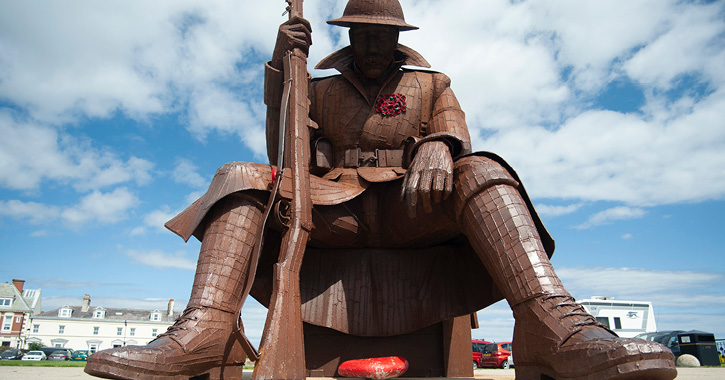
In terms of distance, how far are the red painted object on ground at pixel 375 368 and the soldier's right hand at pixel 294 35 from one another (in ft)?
8.14

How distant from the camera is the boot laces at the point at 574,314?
2.65m

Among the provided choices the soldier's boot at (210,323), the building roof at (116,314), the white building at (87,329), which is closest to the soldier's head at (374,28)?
the soldier's boot at (210,323)

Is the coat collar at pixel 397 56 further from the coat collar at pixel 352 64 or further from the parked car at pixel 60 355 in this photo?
the parked car at pixel 60 355

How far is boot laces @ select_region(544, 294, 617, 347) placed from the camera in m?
2.65

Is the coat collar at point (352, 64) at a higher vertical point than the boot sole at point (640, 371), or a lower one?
higher

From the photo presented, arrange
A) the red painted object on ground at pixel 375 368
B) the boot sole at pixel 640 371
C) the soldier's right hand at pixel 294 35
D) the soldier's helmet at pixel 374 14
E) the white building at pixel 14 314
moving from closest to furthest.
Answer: the boot sole at pixel 640 371 → the red painted object on ground at pixel 375 368 → the soldier's right hand at pixel 294 35 → the soldier's helmet at pixel 374 14 → the white building at pixel 14 314

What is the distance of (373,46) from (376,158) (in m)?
0.98

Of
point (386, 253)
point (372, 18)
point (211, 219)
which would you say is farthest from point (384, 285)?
point (372, 18)

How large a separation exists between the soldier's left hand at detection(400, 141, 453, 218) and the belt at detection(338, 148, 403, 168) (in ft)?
3.08

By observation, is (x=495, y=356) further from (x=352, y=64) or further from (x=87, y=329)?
(x=87, y=329)

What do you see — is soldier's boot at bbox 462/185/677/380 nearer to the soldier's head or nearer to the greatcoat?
the greatcoat

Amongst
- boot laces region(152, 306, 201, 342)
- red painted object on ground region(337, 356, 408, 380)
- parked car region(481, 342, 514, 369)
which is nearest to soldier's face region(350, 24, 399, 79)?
red painted object on ground region(337, 356, 408, 380)

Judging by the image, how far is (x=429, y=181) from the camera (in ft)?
11.0

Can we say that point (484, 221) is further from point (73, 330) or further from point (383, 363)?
point (73, 330)
